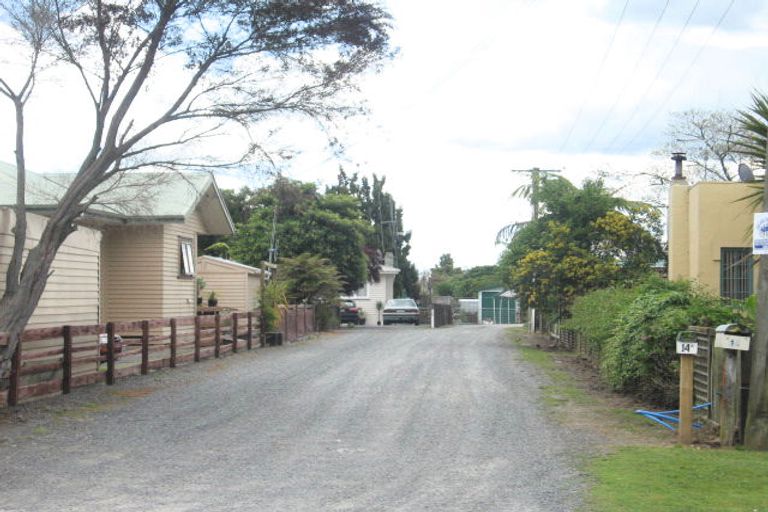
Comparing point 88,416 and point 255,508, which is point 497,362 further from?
point 255,508

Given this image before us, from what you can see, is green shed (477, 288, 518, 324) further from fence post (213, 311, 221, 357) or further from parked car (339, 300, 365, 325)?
fence post (213, 311, 221, 357)

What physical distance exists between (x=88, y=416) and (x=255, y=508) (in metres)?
5.88

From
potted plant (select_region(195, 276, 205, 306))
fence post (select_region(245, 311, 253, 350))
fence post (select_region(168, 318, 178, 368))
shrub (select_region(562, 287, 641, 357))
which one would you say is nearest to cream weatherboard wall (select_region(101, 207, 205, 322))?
fence post (select_region(245, 311, 253, 350))

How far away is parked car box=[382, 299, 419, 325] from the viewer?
45.0 metres

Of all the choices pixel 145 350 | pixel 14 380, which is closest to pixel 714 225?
pixel 145 350

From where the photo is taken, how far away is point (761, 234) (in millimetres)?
9203

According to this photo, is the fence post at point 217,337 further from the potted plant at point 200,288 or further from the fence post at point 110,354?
the potted plant at point 200,288

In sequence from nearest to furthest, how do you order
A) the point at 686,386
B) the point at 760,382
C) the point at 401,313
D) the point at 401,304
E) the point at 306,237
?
the point at 760,382 → the point at 686,386 → the point at 306,237 → the point at 401,313 → the point at 401,304

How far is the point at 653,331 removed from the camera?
40.2 ft

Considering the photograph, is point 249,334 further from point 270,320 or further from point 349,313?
point 349,313

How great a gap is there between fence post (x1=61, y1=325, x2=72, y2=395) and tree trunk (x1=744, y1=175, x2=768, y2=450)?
10.0 metres

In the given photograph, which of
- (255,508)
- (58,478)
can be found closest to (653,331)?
(255,508)

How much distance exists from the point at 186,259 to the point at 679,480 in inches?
776

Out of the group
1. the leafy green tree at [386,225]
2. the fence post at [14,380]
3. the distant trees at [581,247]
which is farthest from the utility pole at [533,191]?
the leafy green tree at [386,225]
